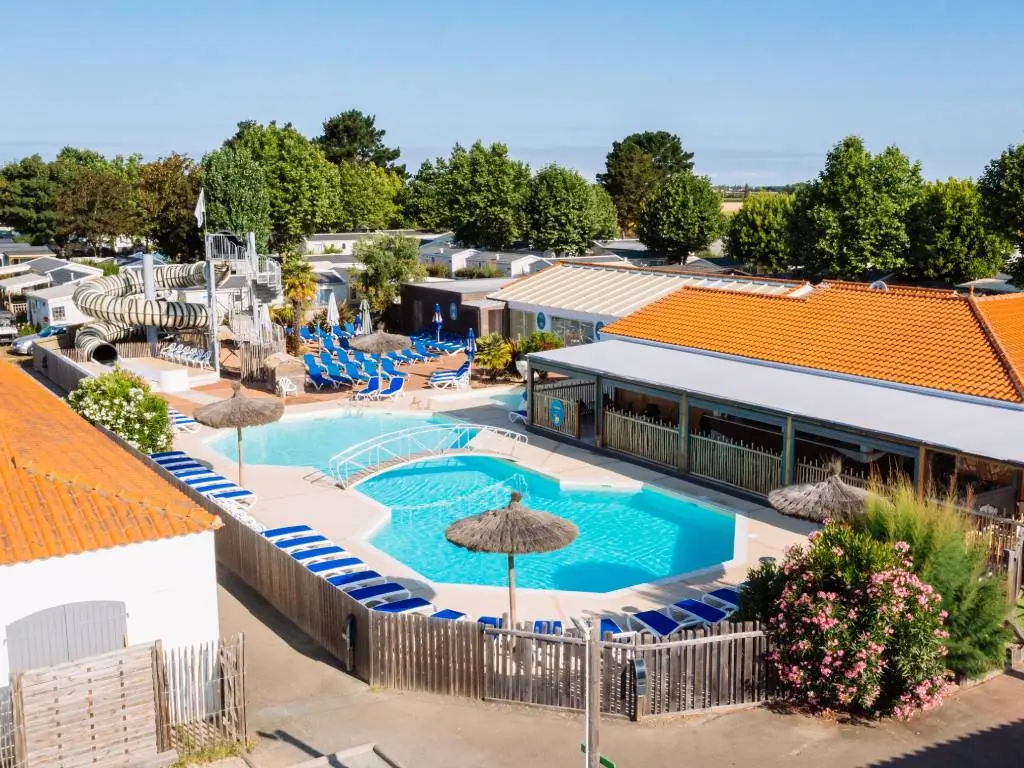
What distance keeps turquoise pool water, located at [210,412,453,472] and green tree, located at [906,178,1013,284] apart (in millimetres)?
31977

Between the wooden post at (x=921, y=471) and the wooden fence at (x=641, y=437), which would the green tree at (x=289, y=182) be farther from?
the wooden post at (x=921, y=471)

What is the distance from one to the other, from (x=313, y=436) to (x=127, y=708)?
1756 centimetres

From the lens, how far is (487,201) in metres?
73.2

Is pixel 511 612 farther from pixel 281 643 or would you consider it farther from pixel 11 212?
pixel 11 212

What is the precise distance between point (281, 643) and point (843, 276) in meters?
42.9

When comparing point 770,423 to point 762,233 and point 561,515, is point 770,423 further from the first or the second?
point 762,233

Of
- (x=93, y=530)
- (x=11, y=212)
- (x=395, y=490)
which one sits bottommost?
(x=395, y=490)

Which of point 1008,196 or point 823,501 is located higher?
point 1008,196

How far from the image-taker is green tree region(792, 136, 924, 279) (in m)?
49.9

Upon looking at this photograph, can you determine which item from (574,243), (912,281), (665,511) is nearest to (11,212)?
(574,243)

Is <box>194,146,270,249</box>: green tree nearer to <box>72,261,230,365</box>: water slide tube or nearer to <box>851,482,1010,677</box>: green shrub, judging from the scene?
<box>72,261,230,365</box>: water slide tube

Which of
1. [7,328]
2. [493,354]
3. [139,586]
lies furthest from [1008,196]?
[7,328]

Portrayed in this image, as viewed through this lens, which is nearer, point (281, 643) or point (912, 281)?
point (281, 643)

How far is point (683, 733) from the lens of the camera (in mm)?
11414
